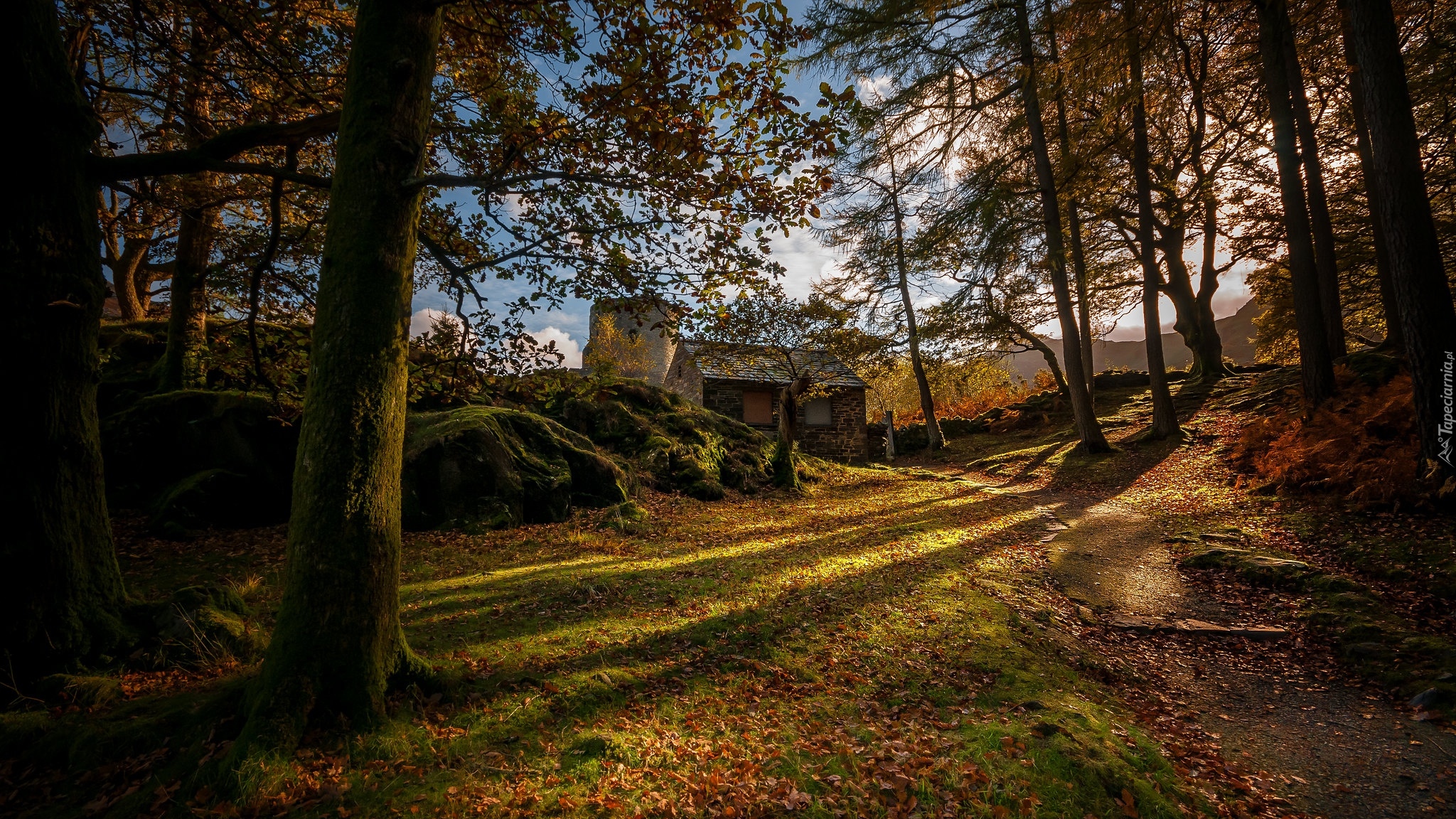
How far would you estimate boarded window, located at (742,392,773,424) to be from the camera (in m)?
26.2

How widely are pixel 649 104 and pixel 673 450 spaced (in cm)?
1133

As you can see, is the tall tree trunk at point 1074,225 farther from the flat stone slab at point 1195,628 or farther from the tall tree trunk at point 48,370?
the tall tree trunk at point 48,370

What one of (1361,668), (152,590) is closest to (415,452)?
(152,590)

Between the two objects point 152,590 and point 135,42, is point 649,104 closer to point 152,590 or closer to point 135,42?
point 135,42

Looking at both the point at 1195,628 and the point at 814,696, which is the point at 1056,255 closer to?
the point at 1195,628

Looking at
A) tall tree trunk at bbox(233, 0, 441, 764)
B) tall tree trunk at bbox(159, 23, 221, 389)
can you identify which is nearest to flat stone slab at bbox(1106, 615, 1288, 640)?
tall tree trunk at bbox(233, 0, 441, 764)

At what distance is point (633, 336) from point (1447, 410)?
9.92 metres

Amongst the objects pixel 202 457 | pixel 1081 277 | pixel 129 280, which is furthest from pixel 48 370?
pixel 1081 277

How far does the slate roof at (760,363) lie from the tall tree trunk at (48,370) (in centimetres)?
665

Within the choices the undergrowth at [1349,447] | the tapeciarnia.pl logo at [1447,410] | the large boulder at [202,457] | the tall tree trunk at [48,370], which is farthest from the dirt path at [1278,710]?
the large boulder at [202,457]

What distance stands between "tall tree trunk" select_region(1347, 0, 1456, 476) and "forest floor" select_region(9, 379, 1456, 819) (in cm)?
143

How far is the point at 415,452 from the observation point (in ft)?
31.6

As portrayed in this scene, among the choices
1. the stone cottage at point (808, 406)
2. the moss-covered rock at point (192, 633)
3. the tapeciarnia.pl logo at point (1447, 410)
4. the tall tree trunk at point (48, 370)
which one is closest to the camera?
the tall tree trunk at point (48, 370)

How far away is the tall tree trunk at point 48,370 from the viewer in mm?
3412
